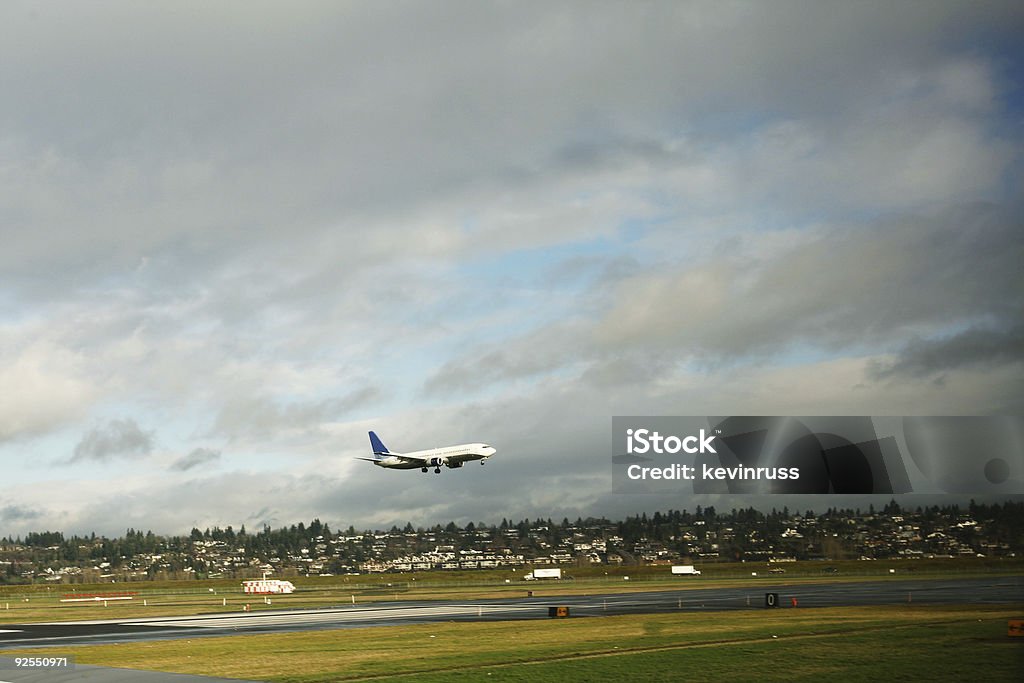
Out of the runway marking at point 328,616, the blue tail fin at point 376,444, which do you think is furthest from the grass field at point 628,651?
the blue tail fin at point 376,444

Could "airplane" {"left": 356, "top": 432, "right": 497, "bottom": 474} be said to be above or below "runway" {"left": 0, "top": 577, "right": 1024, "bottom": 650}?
above

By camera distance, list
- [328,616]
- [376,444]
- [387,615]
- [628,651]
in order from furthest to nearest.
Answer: [376,444] → [328,616] → [387,615] → [628,651]

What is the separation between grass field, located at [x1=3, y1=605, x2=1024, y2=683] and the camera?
160ft

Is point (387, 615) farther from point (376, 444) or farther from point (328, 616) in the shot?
point (376, 444)

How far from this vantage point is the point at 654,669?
50.0 meters

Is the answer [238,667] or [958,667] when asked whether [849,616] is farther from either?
[238,667]

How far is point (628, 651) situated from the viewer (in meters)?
58.6

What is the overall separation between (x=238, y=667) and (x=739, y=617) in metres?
47.0

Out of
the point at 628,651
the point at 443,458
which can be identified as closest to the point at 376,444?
the point at 443,458

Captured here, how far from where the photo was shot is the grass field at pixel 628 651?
4869cm

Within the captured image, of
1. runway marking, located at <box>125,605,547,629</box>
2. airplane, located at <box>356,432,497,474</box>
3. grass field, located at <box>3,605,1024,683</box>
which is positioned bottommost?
runway marking, located at <box>125,605,547,629</box>

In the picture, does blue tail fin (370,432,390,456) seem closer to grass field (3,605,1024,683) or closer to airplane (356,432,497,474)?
airplane (356,432,497,474)

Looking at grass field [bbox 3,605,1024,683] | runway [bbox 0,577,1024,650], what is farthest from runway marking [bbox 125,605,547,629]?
grass field [bbox 3,605,1024,683]

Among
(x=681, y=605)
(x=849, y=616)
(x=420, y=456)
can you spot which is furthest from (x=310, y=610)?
(x=849, y=616)
